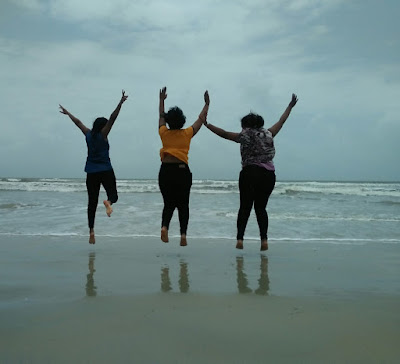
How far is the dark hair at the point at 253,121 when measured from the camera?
5.70m

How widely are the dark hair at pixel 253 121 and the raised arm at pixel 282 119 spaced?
16 centimetres

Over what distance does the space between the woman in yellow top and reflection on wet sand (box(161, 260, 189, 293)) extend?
70 centimetres

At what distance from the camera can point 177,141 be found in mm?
5457

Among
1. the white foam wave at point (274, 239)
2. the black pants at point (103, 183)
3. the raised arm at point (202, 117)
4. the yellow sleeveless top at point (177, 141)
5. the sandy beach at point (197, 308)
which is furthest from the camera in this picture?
the white foam wave at point (274, 239)

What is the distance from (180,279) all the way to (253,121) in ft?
8.07

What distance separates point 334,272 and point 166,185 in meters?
2.25

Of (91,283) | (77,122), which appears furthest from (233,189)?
(91,283)

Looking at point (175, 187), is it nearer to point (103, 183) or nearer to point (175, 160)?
point (175, 160)

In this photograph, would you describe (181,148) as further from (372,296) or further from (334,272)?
(372,296)

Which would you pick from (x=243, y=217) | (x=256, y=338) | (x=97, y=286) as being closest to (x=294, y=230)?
(x=243, y=217)

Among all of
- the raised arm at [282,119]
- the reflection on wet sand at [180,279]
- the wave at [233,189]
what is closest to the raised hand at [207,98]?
the raised arm at [282,119]

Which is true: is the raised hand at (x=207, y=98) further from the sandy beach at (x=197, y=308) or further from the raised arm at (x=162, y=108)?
the sandy beach at (x=197, y=308)

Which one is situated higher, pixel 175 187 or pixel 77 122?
pixel 77 122

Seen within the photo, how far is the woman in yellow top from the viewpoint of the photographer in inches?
216
